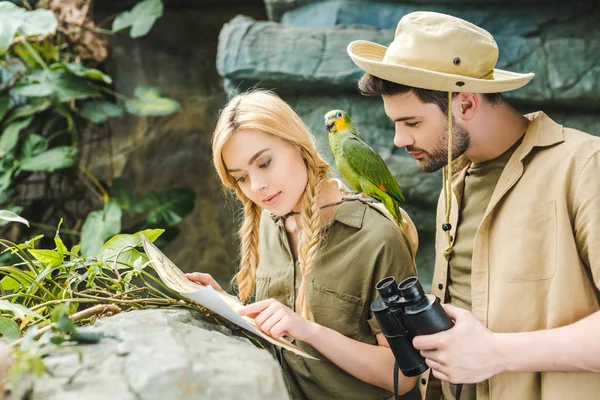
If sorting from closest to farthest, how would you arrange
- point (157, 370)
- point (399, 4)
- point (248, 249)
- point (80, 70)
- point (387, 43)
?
1. point (157, 370)
2. point (248, 249)
3. point (387, 43)
4. point (399, 4)
5. point (80, 70)

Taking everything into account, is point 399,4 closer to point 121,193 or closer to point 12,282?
point 121,193

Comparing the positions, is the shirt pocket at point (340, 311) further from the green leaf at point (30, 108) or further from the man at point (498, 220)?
the green leaf at point (30, 108)

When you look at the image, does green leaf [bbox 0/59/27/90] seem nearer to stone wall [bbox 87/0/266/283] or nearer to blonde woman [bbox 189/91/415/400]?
stone wall [bbox 87/0/266/283]

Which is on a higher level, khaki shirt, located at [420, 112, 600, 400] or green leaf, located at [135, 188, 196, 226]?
khaki shirt, located at [420, 112, 600, 400]

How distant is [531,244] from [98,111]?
2.86 meters

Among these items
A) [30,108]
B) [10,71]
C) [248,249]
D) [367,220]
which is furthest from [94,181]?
[367,220]

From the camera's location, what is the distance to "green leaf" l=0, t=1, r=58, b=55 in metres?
2.91

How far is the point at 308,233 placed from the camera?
61.8 inches

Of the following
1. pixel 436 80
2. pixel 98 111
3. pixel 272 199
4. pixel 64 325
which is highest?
pixel 436 80

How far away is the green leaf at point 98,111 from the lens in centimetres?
361

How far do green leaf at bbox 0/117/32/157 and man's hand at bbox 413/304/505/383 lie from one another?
2.88 m

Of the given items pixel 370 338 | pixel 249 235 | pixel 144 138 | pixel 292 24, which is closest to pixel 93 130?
pixel 144 138

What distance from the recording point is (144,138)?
4363 mm

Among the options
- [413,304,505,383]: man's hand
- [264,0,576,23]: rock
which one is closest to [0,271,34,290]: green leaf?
[413,304,505,383]: man's hand
